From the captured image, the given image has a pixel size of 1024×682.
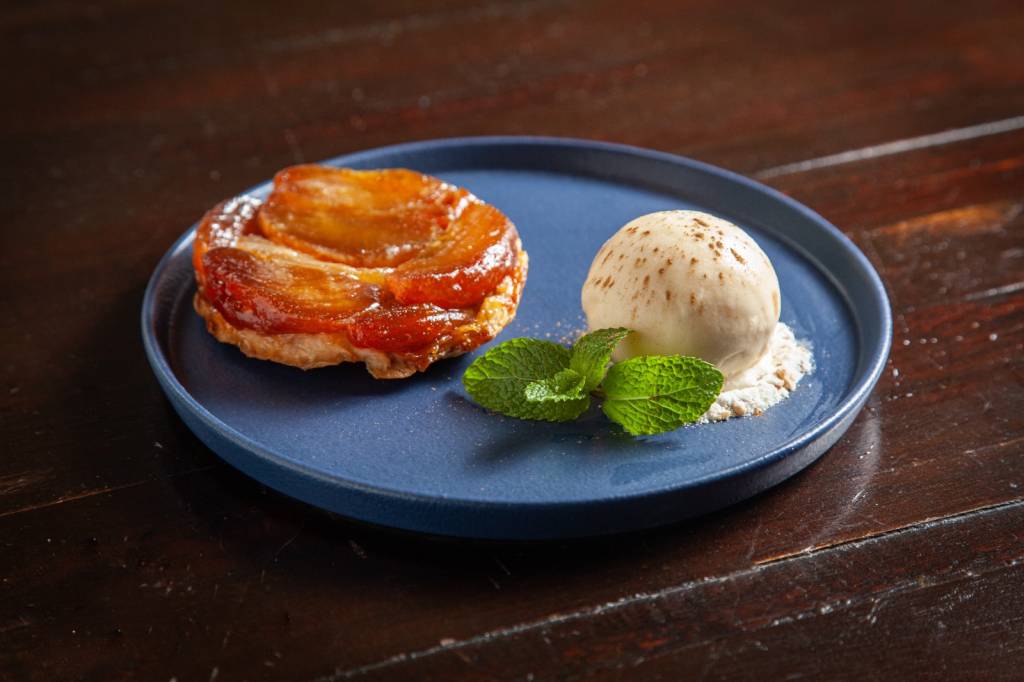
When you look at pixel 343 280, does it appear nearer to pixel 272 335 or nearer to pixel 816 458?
pixel 272 335

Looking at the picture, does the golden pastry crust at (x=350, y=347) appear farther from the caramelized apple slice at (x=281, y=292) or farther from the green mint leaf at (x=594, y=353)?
the green mint leaf at (x=594, y=353)

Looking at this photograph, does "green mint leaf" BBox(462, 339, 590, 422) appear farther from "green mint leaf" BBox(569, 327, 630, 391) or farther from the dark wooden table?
the dark wooden table

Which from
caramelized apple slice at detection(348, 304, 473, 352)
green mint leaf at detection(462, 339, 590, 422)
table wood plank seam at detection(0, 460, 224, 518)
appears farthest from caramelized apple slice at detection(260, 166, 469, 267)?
table wood plank seam at detection(0, 460, 224, 518)

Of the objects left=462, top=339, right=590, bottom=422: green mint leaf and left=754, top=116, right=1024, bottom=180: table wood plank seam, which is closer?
left=462, top=339, right=590, bottom=422: green mint leaf

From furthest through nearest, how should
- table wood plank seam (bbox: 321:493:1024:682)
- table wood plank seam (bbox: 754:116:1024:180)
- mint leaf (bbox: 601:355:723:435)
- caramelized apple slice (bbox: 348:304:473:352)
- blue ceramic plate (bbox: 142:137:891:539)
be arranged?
table wood plank seam (bbox: 754:116:1024:180) < caramelized apple slice (bbox: 348:304:473:352) < mint leaf (bbox: 601:355:723:435) < blue ceramic plate (bbox: 142:137:891:539) < table wood plank seam (bbox: 321:493:1024:682)

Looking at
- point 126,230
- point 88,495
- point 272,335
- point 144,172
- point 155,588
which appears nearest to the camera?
point 155,588

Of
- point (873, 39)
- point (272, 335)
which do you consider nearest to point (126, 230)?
point (272, 335)
